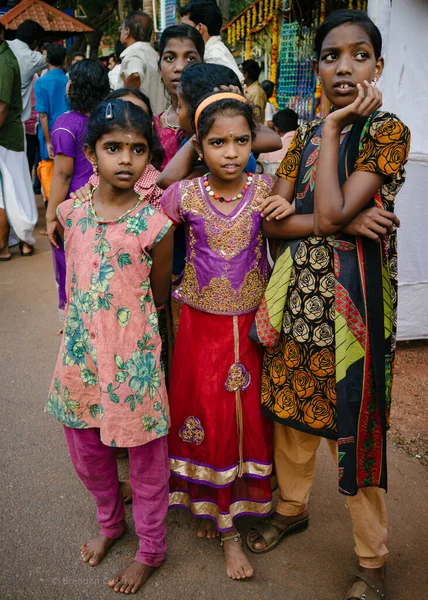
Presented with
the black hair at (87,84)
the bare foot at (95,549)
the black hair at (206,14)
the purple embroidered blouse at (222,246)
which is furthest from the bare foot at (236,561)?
the black hair at (206,14)

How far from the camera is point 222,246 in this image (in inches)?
80.0

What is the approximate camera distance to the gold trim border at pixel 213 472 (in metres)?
2.16

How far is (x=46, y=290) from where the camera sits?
17.4 ft

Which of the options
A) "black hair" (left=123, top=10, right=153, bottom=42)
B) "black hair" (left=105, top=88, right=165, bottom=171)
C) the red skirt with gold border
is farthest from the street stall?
the red skirt with gold border

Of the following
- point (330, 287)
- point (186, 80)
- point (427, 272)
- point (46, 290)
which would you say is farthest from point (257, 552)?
point (46, 290)

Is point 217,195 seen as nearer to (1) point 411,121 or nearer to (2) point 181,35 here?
(2) point 181,35

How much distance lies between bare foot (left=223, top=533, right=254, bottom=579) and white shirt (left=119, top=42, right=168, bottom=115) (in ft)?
8.93

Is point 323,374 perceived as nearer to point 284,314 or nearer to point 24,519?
point 284,314

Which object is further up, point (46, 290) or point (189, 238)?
point (189, 238)

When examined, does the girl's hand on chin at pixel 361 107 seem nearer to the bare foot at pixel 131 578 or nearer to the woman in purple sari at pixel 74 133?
the woman in purple sari at pixel 74 133

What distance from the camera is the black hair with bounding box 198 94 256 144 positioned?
6.40 feet

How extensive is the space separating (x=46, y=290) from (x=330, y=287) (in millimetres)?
3991

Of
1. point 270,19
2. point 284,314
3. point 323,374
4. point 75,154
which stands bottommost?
point 323,374

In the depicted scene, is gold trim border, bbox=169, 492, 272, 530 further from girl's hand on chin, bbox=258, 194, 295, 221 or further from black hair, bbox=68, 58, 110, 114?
black hair, bbox=68, 58, 110, 114
